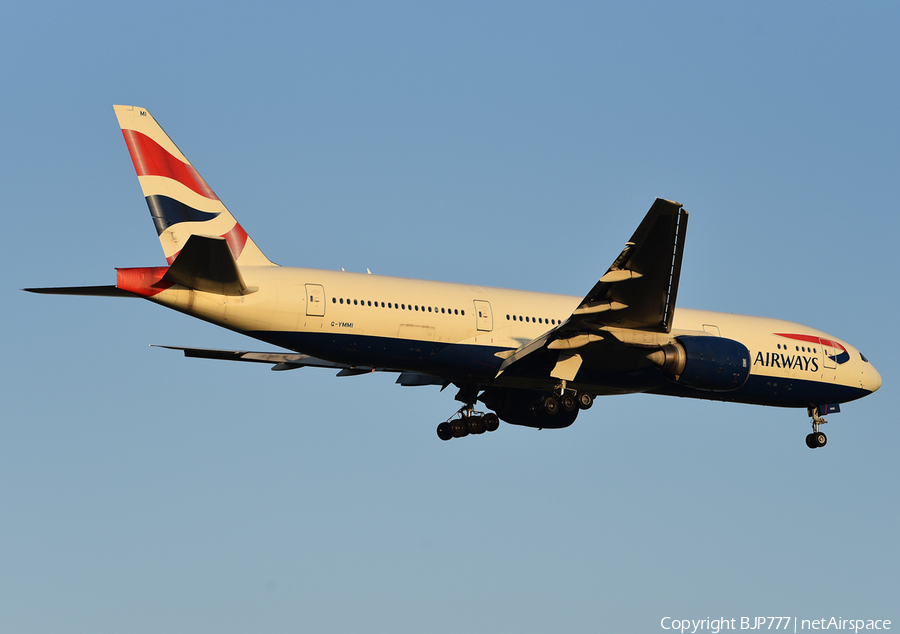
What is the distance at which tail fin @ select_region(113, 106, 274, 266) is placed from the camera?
26.7 meters

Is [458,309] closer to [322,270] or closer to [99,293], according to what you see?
[322,270]

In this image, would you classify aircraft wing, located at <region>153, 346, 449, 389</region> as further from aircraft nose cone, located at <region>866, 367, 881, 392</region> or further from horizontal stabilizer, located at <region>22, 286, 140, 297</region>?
aircraft nose cone, located at <region>866, 367, 881, 392</region>

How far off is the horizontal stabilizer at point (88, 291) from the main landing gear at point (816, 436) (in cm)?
2054

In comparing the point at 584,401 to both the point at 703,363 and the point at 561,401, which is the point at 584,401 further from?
the point at 703,363

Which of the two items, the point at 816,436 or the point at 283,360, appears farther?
the point at 816,436

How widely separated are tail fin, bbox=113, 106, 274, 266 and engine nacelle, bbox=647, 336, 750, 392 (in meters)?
10.5

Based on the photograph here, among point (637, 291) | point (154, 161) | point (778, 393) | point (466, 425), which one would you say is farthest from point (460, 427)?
point (154, 161)

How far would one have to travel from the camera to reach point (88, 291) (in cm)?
2306

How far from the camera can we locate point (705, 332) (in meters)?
30.5

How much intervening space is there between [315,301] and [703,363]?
991cm

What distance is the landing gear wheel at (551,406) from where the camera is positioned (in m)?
27.7

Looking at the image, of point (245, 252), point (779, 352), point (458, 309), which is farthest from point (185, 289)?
point (779, 352)

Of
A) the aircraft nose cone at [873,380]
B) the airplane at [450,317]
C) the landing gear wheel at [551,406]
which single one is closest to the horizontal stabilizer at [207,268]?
the airplane at [450,317]

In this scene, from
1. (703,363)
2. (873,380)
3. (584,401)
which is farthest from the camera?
(873,380)
